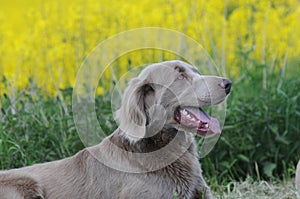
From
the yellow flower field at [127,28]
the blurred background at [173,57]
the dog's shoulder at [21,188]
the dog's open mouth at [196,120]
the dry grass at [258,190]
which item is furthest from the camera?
the yellow flower field at [127,28]

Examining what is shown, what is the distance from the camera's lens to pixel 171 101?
13.0ft

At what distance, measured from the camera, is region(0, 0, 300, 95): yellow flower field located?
22.2ft

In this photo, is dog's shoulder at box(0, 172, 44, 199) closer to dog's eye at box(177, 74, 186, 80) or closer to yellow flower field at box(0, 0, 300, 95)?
dog's eye at box(177, 74, 186, 80)

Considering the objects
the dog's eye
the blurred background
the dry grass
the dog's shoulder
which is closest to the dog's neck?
the dog's eye

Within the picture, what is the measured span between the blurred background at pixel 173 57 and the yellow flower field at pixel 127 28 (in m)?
0.01

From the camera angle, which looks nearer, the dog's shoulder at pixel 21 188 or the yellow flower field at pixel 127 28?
the dog's shoulder at pixel 21 188

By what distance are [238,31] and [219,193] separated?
2762 millimetres

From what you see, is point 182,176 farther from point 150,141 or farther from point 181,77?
point 181,77

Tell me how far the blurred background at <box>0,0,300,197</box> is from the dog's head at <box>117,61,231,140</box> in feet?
4.23

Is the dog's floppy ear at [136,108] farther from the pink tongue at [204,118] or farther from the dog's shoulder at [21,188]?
the dog's shoulder at [21,188]

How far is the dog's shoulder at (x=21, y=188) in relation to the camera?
4.18 metres

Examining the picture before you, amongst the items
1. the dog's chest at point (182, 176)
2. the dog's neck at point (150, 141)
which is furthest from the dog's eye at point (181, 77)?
the dog's chest at point (182, 176)

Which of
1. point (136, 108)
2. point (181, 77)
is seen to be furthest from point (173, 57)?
point (136, 108)

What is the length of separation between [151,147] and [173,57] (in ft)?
7.60
